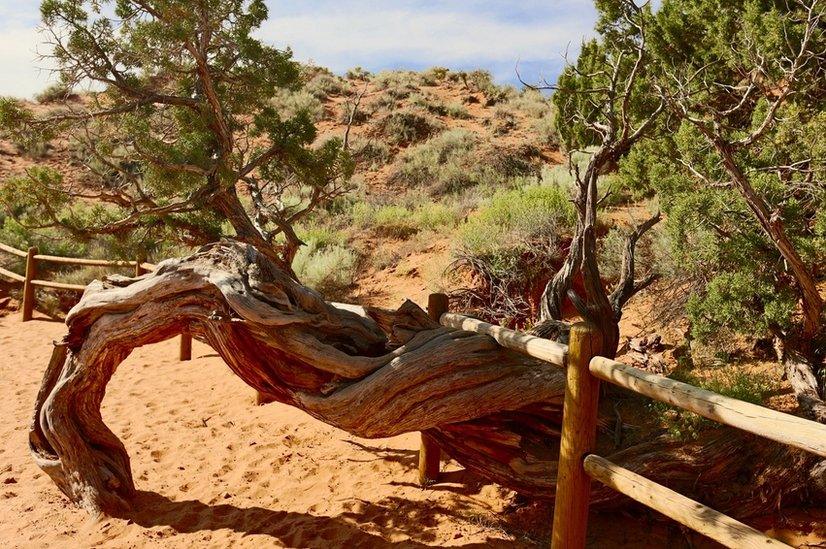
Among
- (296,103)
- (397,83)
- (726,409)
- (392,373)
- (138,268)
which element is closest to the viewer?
(726,409)

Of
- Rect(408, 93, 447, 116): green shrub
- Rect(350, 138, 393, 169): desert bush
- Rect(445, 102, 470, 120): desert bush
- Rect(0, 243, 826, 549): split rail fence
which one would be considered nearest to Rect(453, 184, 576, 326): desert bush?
Rect(0, 243, 826, 549): split rail fence

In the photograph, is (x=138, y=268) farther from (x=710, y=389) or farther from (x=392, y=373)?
(x=710, y=389)

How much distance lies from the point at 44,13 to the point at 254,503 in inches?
185

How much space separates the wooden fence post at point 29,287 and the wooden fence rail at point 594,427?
11235 millimetres

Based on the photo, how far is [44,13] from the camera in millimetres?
5672

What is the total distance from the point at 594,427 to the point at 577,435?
0.10 meters

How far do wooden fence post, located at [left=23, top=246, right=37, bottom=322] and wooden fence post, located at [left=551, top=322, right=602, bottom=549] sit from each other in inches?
462

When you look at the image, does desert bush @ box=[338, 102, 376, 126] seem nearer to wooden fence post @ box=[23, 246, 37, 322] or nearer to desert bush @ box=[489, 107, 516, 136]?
desert bush @ box=[489, 107, 516, 136]

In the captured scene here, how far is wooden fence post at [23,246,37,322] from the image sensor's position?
11828mm

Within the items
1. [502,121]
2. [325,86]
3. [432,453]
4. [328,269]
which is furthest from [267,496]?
[325,86]

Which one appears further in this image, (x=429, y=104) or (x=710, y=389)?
(x=429, y=104)

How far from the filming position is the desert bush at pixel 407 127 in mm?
22062

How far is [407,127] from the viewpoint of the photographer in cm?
2242

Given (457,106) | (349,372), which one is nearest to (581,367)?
(349,372)
